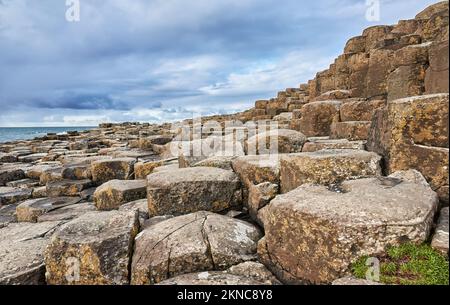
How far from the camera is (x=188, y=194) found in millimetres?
4715

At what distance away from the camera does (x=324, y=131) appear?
26.5 ft

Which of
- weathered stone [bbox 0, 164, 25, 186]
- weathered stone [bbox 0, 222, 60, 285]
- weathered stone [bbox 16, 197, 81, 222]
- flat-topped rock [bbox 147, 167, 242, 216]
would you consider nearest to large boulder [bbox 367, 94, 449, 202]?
flat-topped rock [bbox 147, 167, 242, 216]

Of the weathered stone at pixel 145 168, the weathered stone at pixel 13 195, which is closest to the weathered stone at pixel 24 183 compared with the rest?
the weathered stone at pixel 13 195

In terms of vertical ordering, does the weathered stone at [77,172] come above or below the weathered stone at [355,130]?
below

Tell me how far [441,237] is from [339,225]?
0.87 metres

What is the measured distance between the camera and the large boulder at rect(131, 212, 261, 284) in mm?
3244

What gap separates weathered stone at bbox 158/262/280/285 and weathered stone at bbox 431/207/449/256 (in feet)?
4.81

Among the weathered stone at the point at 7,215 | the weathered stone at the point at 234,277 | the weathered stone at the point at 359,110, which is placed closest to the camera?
the weathered stone at the point at 234,277

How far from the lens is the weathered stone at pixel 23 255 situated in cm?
354

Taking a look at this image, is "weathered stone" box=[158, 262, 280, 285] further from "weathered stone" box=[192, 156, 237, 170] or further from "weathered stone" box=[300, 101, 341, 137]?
"weathered stone" box=[300, 101, 341, 137]

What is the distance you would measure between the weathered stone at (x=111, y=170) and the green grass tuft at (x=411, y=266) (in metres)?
6.98

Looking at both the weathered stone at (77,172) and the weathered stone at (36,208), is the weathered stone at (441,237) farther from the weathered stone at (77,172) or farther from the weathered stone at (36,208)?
the weathered stone at (77,172)

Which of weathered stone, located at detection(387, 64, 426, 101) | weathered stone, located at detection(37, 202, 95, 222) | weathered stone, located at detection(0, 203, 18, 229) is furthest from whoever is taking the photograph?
weathered stone, located at detection(0, 203, 18, 229)
